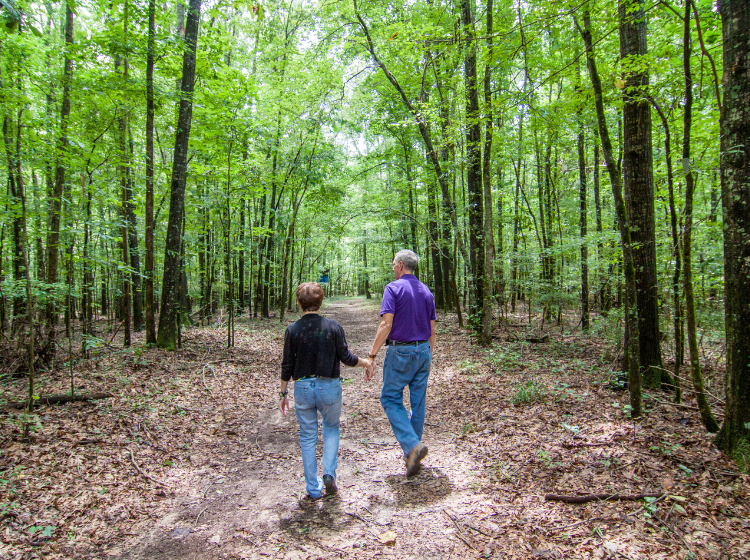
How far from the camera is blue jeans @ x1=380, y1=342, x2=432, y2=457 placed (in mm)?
3863

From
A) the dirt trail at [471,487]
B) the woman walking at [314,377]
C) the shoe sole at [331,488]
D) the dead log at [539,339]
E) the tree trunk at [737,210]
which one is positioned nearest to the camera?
the dirt trail at [471,487]

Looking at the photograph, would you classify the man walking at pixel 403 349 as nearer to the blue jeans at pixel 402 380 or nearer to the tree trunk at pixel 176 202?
the blue jeans at pixel 402 380

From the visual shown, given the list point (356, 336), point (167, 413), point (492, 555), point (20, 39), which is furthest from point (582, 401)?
point (20, 39)

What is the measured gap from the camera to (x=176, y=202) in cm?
911

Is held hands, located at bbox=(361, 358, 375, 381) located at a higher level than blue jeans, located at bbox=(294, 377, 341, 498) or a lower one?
higher

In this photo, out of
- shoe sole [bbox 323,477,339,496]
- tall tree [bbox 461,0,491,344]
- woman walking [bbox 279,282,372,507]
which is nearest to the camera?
woman walking [bbox 279,282,372,507]

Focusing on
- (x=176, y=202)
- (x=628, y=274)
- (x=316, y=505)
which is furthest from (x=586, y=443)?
(x=176, y=202)

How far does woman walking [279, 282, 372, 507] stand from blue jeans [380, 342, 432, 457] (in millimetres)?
525

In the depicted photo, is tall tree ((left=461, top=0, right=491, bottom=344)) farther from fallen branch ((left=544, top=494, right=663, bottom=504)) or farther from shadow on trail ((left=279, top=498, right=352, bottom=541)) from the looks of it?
shadow on trail ((left=279, top=498, right=352, bottom=541))

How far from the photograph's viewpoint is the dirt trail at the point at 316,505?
114 inches

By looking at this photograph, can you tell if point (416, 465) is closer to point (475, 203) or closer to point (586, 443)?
point (586, 443)

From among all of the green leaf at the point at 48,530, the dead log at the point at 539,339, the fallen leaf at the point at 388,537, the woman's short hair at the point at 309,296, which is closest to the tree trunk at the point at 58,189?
the green leaf at the point at 48,530

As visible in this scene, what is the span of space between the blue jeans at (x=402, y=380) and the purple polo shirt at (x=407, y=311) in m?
0.13

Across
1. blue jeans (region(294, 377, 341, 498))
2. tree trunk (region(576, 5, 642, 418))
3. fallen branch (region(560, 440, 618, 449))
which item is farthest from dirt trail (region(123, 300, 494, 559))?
tree trunk (region(576, 5, 642, 418))
